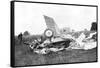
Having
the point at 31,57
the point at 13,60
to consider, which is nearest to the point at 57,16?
the point at 31,57

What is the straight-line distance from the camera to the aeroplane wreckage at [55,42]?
2029 mm

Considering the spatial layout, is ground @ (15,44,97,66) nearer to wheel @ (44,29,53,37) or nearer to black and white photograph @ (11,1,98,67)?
black and white photograph @ (11,1,98,67)

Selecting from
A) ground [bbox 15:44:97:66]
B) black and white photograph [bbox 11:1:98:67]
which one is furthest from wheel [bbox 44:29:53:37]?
ground [bbox 15:44:97:66]

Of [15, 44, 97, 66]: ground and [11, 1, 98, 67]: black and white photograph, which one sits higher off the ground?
[11, 1, 98, 67]: black and white photograph

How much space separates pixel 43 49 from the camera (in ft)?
6.70

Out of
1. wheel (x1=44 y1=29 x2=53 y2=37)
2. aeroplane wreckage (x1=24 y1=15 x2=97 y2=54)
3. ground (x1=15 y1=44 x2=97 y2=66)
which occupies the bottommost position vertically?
ground (x1=15 y1=44 x2=97 y2=66)

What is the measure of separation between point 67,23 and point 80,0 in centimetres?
30

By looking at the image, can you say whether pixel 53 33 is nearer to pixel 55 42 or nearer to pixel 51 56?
pixel 55 42

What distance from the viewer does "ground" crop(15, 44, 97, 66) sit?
1959mm

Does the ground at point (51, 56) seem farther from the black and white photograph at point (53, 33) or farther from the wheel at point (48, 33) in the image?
the wheel at point (48, 33)

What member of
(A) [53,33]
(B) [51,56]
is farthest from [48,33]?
(B) [51,56]

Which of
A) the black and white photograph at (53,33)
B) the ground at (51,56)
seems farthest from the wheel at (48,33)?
the ground at (51,56)

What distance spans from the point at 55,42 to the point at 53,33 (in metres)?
0.09

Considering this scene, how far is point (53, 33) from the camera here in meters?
2.09
